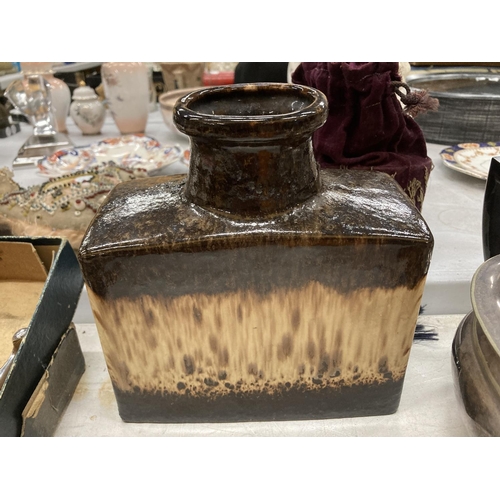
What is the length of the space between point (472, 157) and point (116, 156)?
873 millimetres

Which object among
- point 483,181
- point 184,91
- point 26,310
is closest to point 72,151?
point 184,91

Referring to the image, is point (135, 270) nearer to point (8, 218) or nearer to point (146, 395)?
point (146, 395)

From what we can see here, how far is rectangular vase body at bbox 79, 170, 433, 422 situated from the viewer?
0.45 meters

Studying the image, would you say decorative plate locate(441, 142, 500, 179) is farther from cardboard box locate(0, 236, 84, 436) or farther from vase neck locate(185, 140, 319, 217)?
cardboard box locate(0, 236, 84, 436)

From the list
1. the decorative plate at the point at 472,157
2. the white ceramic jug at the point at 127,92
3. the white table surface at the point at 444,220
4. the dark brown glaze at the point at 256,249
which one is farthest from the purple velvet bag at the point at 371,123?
the white ceramic jug at the point at 127,92

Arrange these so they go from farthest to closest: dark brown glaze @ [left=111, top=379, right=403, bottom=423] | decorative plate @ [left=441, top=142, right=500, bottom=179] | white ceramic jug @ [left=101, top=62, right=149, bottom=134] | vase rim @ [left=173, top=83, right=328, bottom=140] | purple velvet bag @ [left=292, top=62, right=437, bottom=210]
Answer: white ceramic jug @ [left=101, top=62, right=149, bottom=134] → decorative plate @ [left=441, top=142, right=500, bottom=179] → purple velvet bag @ [left=292, top=62, right=437, bottom=210] → dark brown glaze @ [left=111, top=379, right=403, bottom=423] → vase rim @ [left=173, top=83, right=328, bottom=140]

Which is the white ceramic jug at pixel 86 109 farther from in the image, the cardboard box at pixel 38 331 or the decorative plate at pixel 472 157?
the decorative plate at pixel 472 157

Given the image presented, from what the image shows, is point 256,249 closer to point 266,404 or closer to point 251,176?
point 251,176

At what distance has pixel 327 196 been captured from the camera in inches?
19.2

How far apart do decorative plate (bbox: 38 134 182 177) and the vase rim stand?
62cm

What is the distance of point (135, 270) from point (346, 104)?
1.41 ft

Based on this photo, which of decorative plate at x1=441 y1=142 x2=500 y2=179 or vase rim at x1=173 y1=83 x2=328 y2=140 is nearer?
vase rim at x1=173 y1=83 x2=328 y2=140

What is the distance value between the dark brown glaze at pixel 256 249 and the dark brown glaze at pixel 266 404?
138mm

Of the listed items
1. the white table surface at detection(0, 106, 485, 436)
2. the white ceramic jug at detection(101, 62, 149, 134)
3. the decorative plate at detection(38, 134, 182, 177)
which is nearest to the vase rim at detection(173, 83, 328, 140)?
the white table surface at detection(0, 106, 485, 436)
